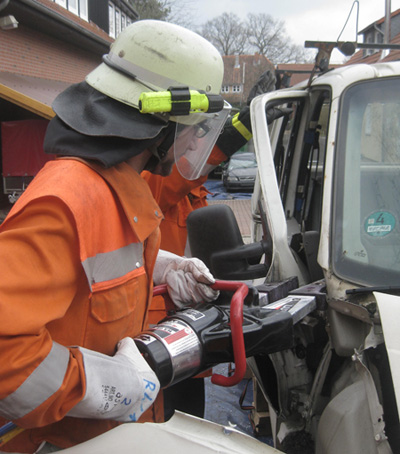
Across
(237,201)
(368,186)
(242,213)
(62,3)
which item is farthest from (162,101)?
(62,3)

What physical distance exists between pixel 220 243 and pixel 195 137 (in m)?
0.50

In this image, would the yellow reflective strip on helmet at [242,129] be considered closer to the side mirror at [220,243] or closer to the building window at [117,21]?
the side mirror at [220,243]

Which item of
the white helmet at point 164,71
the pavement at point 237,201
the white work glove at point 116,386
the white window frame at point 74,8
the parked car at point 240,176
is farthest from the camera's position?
the parked car at point 240,176

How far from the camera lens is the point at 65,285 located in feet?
3.82

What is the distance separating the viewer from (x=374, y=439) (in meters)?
1.45

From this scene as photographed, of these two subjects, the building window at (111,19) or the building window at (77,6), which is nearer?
the building window at (77,6)

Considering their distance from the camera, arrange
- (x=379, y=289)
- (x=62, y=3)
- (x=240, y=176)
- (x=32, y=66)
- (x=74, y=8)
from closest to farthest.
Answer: (x=379, y=289) < (x=32, y=66) < (x=62, y=3) < (x=74, y=8) < (x=240, y=176)

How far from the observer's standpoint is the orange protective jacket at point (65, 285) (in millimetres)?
1070

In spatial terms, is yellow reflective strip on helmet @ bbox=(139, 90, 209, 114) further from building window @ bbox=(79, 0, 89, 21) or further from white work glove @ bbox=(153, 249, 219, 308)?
building window @ bbox=(79, 0, 89, 21)

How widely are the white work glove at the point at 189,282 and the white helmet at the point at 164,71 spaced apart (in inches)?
18.8

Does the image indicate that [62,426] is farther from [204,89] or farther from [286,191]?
[286,191]

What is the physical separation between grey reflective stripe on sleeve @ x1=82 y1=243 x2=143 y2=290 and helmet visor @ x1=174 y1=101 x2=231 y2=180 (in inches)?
17.4

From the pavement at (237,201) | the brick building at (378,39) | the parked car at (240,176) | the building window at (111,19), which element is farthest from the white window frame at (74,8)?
the brick building at (378,39)

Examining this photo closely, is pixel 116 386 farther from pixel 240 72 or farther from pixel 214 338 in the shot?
pixel 240 72
